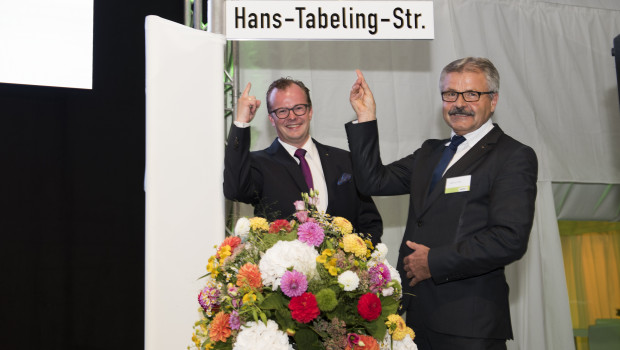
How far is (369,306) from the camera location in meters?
1.73

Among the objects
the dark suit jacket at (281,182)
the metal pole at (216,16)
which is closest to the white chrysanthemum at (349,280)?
the dark suit jacket at (281,182)

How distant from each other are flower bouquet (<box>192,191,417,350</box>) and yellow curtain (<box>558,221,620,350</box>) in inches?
153

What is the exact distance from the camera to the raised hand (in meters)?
2.80

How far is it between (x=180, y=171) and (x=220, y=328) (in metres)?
1.02

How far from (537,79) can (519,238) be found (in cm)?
278

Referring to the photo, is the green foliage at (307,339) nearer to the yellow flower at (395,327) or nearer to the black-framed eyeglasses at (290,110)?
the yellow flower at (395,327)

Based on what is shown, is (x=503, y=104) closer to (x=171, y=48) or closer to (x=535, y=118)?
(x=535, y=118)

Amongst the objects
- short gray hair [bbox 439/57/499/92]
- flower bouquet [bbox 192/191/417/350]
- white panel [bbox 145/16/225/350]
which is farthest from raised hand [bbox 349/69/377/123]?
flower bouquet [bbox 192/191/417/350]

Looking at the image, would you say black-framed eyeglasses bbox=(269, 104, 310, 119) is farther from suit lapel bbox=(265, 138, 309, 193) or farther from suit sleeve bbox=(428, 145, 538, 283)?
suit sleeve bbox=(428, 145, 538, 283)

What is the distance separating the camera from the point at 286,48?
14.1ft

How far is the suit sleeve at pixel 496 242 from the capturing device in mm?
2311

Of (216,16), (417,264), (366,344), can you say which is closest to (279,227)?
(366,344)

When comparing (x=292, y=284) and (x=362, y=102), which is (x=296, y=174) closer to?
(x=362, y=102)

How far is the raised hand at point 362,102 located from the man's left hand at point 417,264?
2.11 ft
